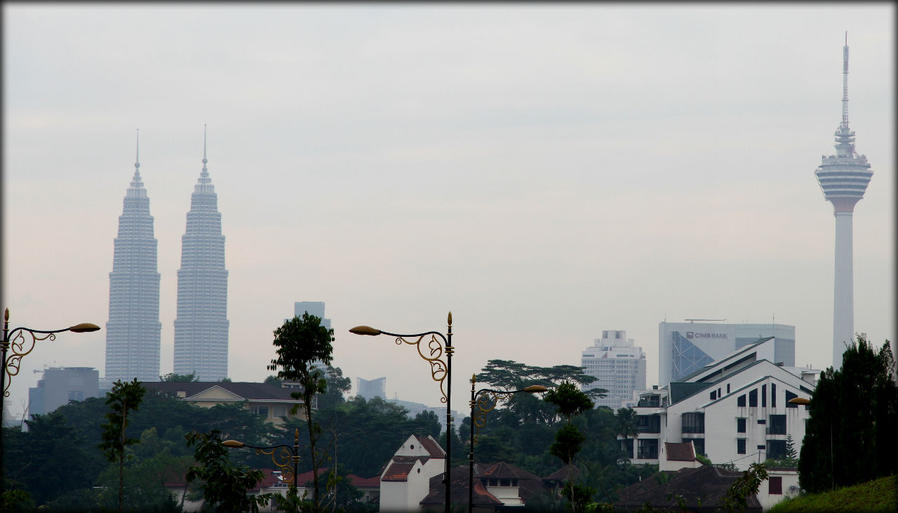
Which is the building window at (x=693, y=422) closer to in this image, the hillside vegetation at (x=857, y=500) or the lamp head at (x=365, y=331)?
the hillside vegetation at (x=857, y=500)

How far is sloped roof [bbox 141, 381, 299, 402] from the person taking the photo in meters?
176

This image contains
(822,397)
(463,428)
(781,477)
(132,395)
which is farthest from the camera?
(463,428)

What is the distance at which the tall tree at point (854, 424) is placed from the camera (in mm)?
42500

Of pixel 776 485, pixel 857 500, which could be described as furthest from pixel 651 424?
pixel 857 500

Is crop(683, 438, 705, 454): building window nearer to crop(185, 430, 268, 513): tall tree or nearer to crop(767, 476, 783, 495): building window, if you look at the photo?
crop(767, 476, 783, 495): building window

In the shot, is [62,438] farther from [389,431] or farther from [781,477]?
[781,477]

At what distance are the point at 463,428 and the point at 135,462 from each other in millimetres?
39416

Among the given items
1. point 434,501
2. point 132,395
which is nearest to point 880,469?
point 132,395

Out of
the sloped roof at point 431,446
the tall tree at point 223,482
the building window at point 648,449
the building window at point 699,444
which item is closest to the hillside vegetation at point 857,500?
the tall tree at point 223,482

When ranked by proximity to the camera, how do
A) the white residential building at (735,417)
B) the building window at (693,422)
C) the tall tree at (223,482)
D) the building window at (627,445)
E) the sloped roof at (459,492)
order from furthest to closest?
the building window at (627,445) < the building window at (693,422) < the white residential building at (735,417) < the sloped roof at (459,492) < the tall tree at (223,482)

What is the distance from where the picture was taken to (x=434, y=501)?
114750 millimetres

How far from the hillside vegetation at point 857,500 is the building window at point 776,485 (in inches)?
2231

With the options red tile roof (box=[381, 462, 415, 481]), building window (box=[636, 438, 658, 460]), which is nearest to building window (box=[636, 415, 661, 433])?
building window (box=[636, 438, 658, 460])

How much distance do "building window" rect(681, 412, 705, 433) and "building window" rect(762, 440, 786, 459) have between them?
6842 millimetres
